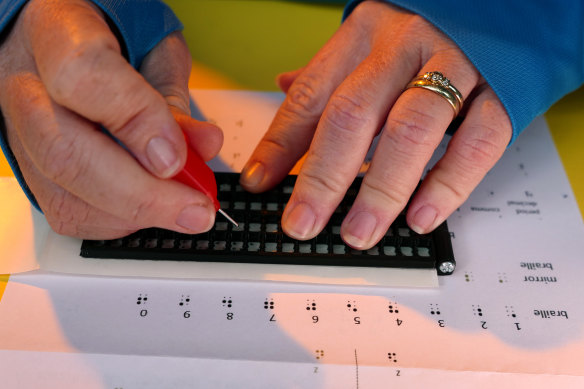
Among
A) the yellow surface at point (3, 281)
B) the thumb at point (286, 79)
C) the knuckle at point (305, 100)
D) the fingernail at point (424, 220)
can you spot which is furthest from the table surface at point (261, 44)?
the yellow surface at point (3, 281)

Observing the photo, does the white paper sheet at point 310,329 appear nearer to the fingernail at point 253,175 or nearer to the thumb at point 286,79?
the fingernail at point 253,175

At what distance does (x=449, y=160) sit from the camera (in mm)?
513

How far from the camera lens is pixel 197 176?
44 cm

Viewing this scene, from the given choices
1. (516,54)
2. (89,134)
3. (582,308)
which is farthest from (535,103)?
(89,134)

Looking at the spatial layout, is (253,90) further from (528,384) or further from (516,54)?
(528,384)

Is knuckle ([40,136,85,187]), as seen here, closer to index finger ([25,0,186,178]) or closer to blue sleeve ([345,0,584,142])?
index finger ([25,0,186,178])

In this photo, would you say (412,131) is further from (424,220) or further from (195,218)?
(195,218)

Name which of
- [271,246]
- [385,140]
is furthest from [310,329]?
[385,140]

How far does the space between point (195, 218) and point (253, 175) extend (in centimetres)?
11

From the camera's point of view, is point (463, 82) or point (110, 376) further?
point (463, 82)

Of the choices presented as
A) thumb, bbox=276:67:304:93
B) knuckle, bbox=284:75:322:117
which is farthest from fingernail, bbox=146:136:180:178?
thumb, bbox=276:67:304:93

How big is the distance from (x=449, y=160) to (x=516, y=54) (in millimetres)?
153

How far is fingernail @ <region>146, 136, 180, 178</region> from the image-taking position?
384 millimetres

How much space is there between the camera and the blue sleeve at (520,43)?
53 centimetres
